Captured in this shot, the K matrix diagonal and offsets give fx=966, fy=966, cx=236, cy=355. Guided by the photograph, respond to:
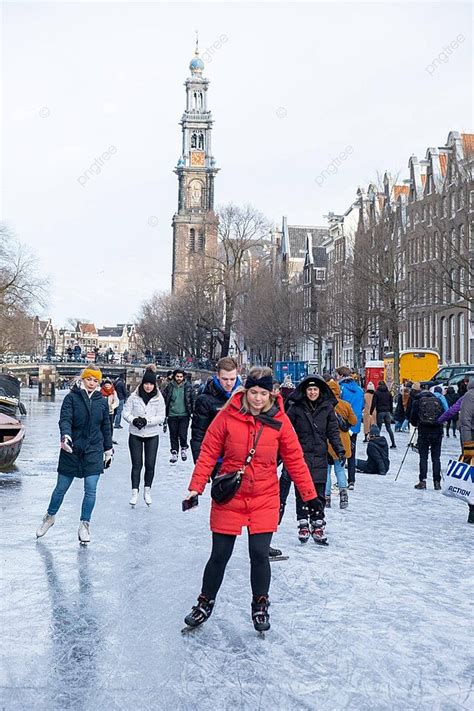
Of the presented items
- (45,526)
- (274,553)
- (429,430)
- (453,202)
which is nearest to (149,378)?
(45,526)

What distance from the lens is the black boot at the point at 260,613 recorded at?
253 inches

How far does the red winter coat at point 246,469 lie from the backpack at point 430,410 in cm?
803

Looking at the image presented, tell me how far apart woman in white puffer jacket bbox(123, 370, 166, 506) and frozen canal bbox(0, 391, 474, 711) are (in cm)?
112

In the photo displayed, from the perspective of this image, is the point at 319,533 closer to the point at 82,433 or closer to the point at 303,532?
the point at 303,532

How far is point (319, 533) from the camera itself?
993cm

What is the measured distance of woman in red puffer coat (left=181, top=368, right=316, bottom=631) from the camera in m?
6.35

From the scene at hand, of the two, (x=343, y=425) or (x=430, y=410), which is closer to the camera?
(x=343, y=425)

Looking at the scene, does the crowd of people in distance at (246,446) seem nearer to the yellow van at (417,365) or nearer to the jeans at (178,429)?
the jeans at (178,429)

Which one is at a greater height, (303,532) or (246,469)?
(246,469)

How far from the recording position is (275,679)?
5.54m

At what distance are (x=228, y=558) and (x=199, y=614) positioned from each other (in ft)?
1.37

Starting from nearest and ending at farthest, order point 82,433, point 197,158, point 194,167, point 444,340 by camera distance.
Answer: point 82,433 < point 444,340 < point 194,167 < point 197,158

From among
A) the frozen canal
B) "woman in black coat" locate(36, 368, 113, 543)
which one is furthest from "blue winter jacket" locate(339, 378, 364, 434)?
"woman in black coat" locate(36, 368, 113, 543)

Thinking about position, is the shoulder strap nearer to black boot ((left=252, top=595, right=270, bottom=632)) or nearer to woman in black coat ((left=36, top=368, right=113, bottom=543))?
black boot ((left=252, top=595, right=270, bottom=632))
